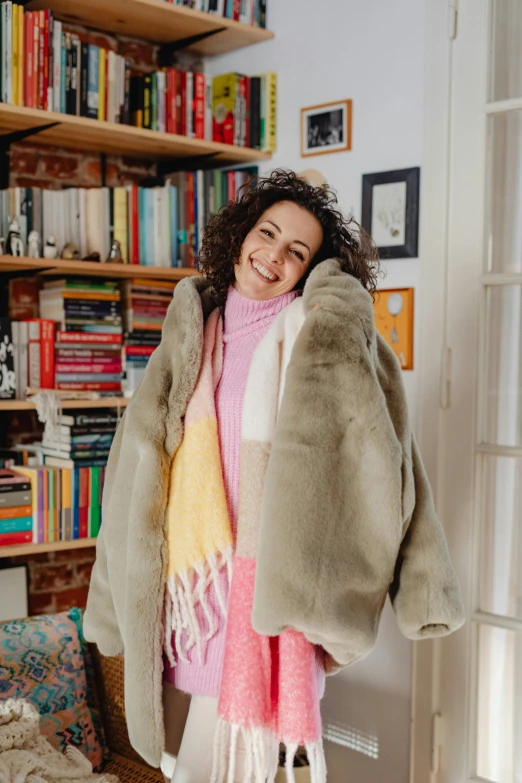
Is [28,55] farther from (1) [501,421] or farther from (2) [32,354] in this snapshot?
(1) [501,421]

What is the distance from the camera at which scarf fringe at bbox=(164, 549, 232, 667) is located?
5.24 feet

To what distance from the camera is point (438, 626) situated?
1597mm

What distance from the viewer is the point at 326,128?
2.70m

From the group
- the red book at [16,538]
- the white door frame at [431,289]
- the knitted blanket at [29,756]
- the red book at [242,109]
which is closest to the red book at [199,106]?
the red book at [242,109]

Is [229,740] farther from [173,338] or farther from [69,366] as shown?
[69,366]

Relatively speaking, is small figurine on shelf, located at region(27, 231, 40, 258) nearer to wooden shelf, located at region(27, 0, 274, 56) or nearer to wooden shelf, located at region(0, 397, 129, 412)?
wooden shelf, located at region(0, 397, 129, 412)

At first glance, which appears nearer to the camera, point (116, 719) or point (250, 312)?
point (250, 312)

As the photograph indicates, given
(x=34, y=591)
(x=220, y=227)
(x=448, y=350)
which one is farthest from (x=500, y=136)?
(x=34, y=591)

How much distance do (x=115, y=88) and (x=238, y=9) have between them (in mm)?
508

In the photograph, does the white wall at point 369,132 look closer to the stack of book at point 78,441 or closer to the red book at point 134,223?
the red book at point 134,223

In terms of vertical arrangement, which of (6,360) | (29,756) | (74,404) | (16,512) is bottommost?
(29,756)

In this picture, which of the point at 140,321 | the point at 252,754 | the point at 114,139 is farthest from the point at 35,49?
the point at 252,754

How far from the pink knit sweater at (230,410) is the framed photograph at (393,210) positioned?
0.82 meters

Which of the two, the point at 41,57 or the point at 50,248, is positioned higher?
the point at 41,57
